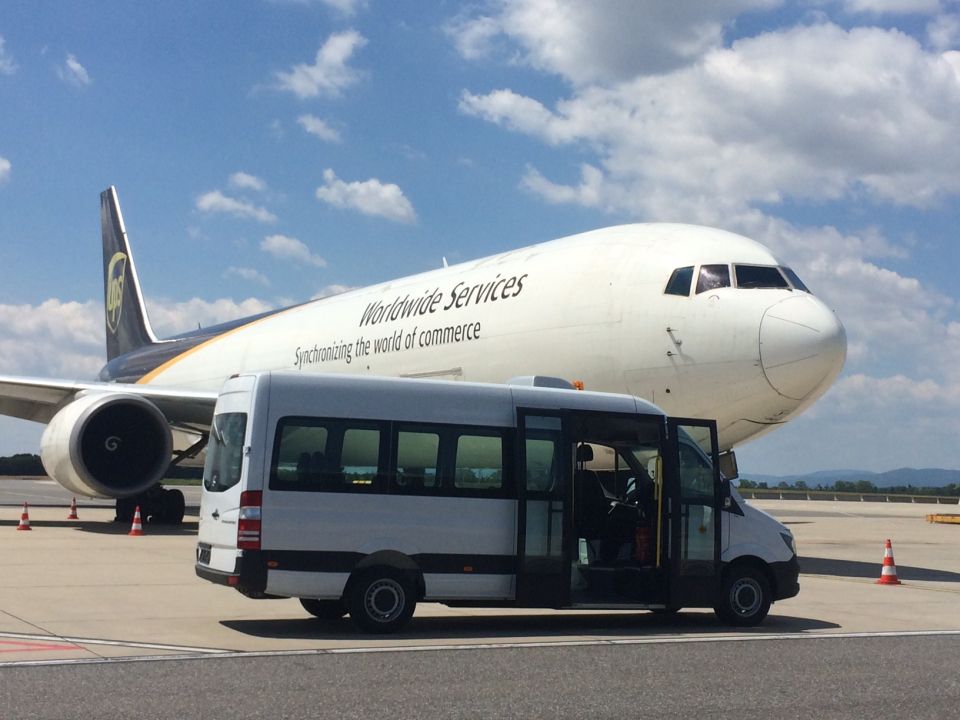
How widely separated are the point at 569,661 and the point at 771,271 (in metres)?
8.13

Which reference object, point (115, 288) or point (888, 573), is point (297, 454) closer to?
point (888, 573)

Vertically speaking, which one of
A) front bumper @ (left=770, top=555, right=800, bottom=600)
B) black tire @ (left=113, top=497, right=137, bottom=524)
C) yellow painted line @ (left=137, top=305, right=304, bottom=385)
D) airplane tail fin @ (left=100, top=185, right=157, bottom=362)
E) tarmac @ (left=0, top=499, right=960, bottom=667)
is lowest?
tarmac @ (left=0, top=499, right=960, bottom=667)

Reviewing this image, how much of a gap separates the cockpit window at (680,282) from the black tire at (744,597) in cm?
490

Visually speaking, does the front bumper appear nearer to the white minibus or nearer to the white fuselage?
the white minibus

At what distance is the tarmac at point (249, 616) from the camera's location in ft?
28.6

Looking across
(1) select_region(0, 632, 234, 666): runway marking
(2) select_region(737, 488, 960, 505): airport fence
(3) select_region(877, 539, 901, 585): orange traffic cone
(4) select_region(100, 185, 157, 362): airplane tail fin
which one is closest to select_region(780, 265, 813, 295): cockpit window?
(3) select_region(877, 539, 901, 585): orange traffic cone

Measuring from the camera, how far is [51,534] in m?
19.7

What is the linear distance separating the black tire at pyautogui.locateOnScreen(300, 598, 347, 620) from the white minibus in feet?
0.05

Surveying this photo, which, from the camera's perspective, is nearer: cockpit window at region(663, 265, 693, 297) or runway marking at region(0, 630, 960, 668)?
runway marking at region(0, 630, 960, 668)

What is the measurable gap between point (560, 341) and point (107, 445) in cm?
→ 943

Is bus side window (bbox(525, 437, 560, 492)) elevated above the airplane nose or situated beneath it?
situated beneath

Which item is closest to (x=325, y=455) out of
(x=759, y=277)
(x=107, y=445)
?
(x=759, y=277)

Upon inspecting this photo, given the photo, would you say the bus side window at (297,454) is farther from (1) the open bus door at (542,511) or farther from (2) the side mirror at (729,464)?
(2) the side mirror at (729,464)

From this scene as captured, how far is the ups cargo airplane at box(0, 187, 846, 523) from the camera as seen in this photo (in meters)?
14.3
